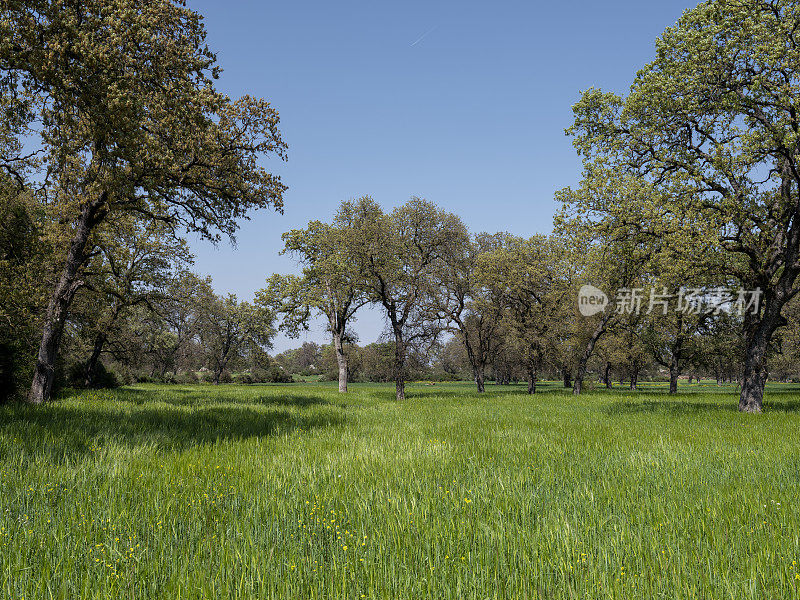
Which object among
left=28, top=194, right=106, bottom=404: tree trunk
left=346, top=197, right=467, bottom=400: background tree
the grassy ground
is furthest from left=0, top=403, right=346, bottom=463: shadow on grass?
left=346, top=197, right=467, bottom=400: background tree

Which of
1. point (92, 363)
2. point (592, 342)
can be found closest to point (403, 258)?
point (592, 342)

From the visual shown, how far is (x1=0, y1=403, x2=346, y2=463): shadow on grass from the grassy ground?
0.11 metres

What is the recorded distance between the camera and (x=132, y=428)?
380 inches

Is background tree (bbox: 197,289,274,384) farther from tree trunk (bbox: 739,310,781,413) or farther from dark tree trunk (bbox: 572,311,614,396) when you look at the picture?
tree trunk (bbox: 739,310,781,413)

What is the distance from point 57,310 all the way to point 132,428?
29.3 feet

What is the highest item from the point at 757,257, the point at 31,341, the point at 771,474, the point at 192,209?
the point at 192,209

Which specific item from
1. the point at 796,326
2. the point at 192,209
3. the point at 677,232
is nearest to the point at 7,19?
the point at 192,209

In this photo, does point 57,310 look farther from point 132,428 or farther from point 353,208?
point 353,208

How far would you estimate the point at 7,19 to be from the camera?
358 inches

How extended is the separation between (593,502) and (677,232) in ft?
50.8

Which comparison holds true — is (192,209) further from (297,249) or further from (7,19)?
(297,249)

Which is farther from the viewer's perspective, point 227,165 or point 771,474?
point 227,165

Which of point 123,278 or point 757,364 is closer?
point 757,364

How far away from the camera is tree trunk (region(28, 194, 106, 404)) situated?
14785 millimetres
